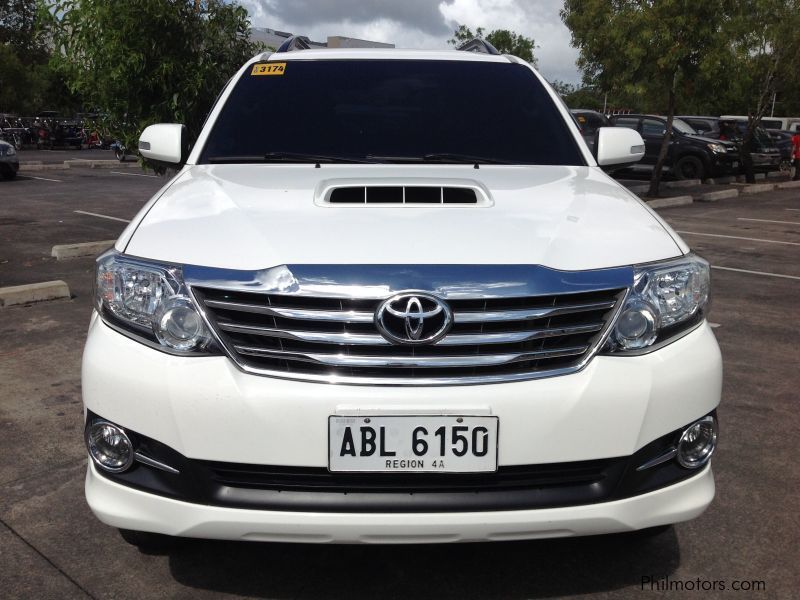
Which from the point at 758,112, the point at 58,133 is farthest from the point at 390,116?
the point at 58,133

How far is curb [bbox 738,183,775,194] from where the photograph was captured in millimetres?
19586

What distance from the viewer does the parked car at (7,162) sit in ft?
60.5

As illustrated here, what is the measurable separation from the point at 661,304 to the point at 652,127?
19.0m

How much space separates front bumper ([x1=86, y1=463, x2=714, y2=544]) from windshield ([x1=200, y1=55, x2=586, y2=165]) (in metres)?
1.58

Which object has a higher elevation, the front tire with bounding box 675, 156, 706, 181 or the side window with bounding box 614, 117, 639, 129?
the side window with bounding box 614, 117, 639, 129

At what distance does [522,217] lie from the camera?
256cm

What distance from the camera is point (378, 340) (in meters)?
2.16

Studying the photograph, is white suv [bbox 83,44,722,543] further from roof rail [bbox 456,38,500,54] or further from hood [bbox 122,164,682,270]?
roof rail [bbox 456,38,500,54]

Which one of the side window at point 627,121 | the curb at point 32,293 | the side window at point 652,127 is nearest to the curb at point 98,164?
the side window at point 627,121

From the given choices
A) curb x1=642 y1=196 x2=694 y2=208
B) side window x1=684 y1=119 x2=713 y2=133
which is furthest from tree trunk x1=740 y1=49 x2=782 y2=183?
curb x1=642 y1=196 x2=694 y2=208

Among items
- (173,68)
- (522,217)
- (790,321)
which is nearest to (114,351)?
(522,217)

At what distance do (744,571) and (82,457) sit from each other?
8.40 ft

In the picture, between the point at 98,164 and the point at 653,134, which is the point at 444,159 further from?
the point at 98,164

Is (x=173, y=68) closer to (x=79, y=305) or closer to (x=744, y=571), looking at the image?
(x=79, y=305)
